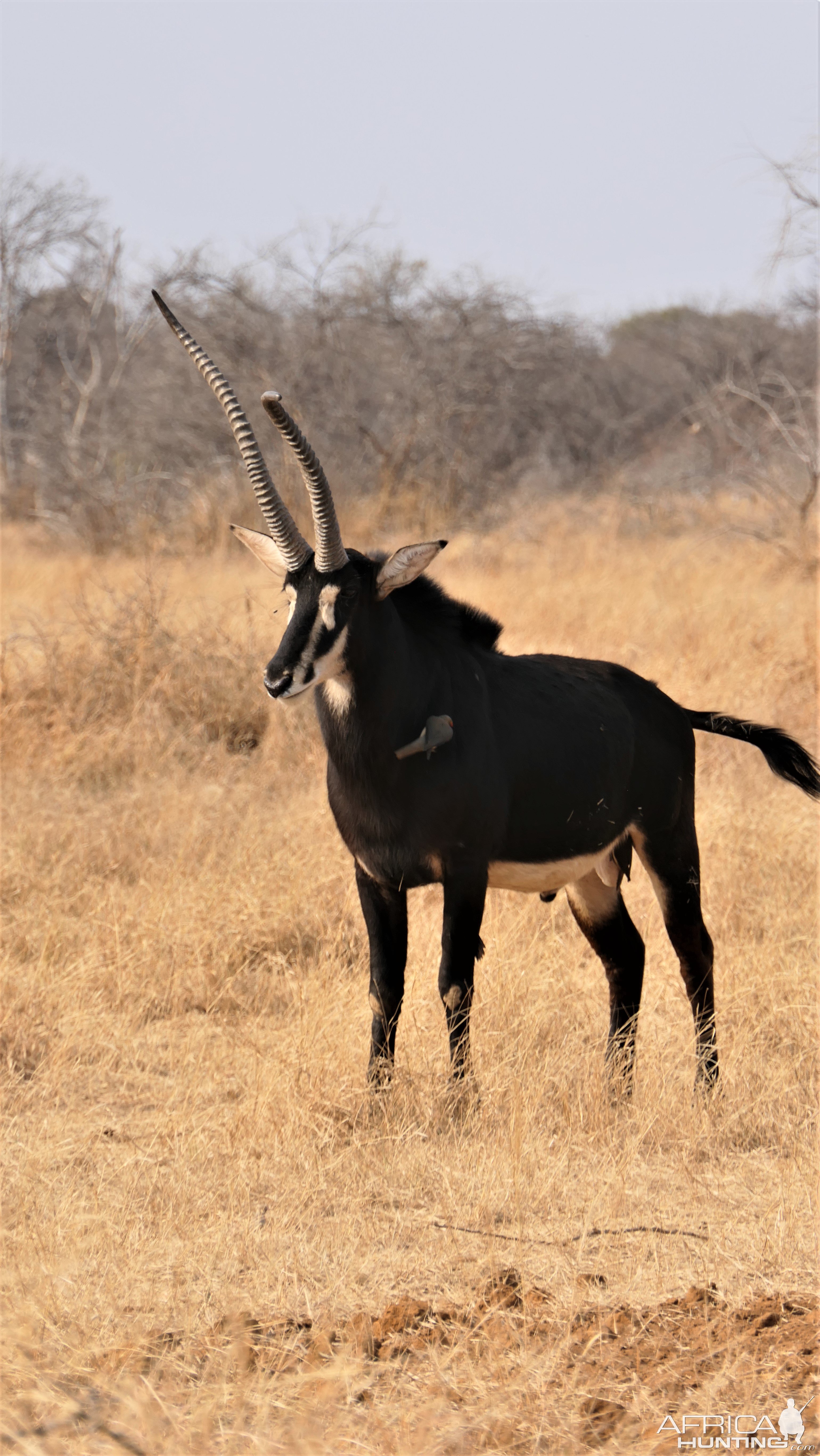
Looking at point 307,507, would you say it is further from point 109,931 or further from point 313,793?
point 109,931

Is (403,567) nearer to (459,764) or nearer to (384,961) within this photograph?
(459,764)

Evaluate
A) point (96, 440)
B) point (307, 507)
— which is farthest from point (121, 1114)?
point (96, 440)

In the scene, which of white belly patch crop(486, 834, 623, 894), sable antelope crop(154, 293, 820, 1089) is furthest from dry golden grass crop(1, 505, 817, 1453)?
white belly patch crop(486, 834, 623, 894)

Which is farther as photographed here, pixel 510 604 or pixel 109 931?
pixel 510 604

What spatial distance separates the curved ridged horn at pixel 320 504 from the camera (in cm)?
378

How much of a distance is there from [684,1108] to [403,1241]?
1.23 metres

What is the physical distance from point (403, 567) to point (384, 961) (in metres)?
1.30

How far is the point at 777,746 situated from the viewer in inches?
197

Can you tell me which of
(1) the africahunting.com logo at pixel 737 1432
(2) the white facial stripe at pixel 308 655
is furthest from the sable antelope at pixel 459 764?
(1) the africahunting.com logo at pixel 737 1432

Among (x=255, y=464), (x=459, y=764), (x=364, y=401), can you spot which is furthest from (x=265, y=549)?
(x=364, y=401)

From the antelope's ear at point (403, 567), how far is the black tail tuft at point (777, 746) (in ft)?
4.88

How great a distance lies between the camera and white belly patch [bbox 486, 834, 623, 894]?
4266 mm

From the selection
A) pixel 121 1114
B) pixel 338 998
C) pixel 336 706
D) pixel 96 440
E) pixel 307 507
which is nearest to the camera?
pixel 336 706

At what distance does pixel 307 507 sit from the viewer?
10.3 metres
